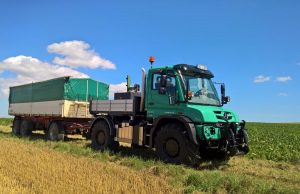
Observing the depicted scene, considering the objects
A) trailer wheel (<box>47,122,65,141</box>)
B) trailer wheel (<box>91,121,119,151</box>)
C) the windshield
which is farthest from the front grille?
trailer wheel (<box>47,122,65,141</box>)

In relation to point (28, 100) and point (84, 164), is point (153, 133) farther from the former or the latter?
point (28, 100)

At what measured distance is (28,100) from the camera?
854 inches

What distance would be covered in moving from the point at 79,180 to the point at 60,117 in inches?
405

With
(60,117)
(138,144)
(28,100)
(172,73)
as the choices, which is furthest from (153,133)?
(28,100)

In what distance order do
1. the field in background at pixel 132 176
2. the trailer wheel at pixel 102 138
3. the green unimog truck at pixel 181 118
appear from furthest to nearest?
1. the trailer wheel at pixel 102 138
2. the green unimog truck at pixel 181 118
3. the field in background at pixel 132 176

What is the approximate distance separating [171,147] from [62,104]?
803 centimetres

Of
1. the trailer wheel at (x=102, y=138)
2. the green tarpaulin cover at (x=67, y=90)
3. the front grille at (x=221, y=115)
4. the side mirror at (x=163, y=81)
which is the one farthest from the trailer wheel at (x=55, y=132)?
the front grille at (x=221, y=115)

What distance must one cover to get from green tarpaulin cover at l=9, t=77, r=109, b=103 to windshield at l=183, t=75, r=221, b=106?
26.3 feet

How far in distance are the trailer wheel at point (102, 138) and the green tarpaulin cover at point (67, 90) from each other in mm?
3717

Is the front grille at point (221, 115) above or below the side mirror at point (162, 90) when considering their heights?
below

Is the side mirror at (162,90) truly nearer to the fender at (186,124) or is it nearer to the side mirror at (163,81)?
the side mirror at (163,81)

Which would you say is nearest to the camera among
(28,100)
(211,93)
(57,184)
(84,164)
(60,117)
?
(57,184)

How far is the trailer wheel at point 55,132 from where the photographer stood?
713 inches

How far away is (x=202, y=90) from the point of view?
12.0 metres
